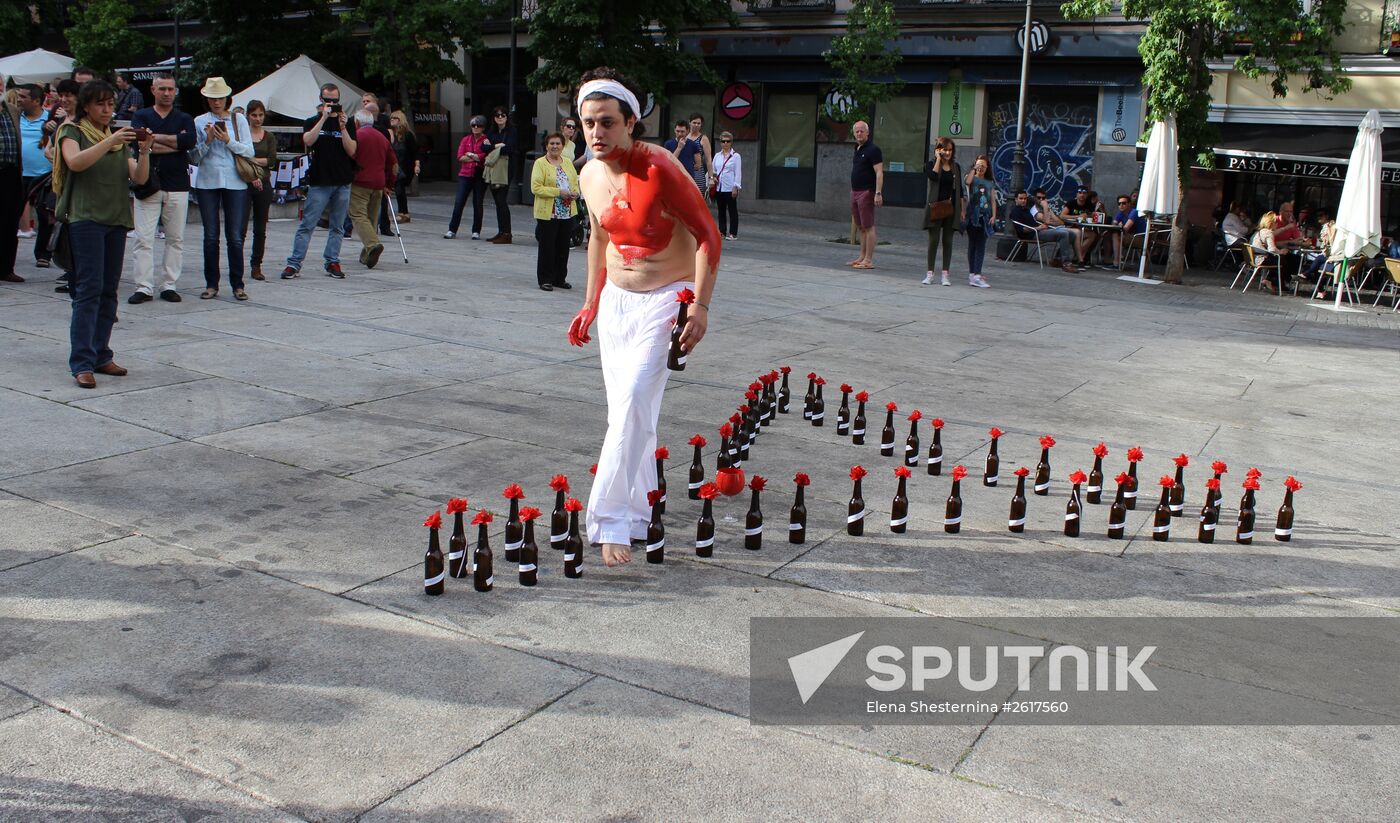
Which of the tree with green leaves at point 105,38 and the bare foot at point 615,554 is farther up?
the tree with green leaves at point 105,38

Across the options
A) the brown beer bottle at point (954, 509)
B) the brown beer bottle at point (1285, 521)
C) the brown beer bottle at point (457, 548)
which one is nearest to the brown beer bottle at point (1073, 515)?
the brown beer bottle at point (954, 509)

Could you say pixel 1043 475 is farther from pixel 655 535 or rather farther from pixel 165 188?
pixel 165 188

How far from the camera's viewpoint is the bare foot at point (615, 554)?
5.41 meters

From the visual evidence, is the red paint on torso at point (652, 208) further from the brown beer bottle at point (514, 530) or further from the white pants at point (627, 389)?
the brown beer bottle at point (514, 530)

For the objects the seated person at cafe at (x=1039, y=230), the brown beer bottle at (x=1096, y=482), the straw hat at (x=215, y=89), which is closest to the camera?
A: the brown beer bottle at (x=1096, y=482)

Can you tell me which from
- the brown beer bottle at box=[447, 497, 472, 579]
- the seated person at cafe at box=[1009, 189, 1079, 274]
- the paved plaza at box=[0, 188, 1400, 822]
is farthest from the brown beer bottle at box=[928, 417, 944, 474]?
the seated person at cafe at box=[1009, 189, 1079, 274]

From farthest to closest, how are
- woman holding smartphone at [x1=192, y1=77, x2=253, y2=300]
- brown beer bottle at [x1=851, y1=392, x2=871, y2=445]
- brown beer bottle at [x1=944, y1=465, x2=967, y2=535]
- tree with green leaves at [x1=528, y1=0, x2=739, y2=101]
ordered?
1. tree with green leaves at [x1=528, y1=0, x2=739, y2=101]
2. woman holding smartphone at [x1=192, y1=77, x2=253, y2=300]
3. brown beer bottle at [x1=851, y1=392, x2=871, y2=445]
4. brown beer bottle at [x1=944, y1=465, x2=967, y2=535]

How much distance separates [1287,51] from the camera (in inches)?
688

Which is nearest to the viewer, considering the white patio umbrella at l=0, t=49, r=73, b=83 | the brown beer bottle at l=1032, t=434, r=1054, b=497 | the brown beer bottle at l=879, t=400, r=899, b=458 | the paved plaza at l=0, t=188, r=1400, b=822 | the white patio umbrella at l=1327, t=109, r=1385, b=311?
the paved plaza at l=0, t=188, r=1400, b=822

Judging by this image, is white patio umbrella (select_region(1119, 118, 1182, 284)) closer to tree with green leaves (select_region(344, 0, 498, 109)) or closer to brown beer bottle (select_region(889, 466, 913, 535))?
brown beer bottle (select_region(889, 466, 913, 535))

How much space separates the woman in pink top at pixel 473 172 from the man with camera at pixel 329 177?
16.1ft

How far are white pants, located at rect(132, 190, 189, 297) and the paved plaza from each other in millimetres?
418

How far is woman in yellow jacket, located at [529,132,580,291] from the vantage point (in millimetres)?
14180

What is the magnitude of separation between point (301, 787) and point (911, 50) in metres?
26.8
